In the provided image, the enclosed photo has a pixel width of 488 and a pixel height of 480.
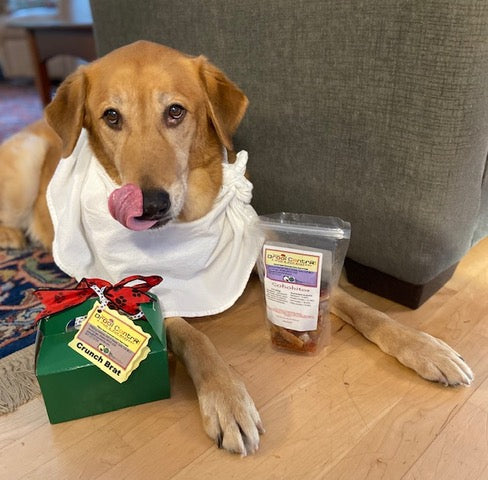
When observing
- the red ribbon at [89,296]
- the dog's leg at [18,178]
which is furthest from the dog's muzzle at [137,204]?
the dog's leg at [18,178]

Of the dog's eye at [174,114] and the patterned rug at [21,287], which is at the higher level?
the dog's eye at [174,114]

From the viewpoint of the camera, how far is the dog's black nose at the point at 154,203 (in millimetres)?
1199

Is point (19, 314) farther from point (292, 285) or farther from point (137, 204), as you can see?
point (292, 285)

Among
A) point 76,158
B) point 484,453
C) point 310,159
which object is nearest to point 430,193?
point 310,159

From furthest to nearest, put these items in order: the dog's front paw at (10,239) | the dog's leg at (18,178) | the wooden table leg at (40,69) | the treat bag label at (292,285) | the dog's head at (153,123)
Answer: the wooden table leg at (40,69) → the dog's front paw at (10,239) → the dog's leg at (18,178) → the treat bag label at (292,285) → the dog's head at (153,123)

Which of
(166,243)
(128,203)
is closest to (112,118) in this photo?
(128,203)

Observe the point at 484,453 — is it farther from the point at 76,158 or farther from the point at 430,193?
the point at 76,158

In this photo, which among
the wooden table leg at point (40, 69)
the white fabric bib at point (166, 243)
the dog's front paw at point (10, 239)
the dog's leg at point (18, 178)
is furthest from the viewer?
the wooden table leg at point (40, 69)

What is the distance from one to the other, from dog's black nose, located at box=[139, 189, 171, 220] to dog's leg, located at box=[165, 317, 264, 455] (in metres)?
0.40

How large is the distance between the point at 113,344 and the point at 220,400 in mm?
296

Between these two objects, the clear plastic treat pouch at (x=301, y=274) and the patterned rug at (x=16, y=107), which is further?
the patterned rug at (x=16, y=107)

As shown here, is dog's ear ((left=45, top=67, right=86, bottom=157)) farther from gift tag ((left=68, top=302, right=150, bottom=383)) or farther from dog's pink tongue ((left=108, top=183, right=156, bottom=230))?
gift tag ((left=68, top=302, right=150, bottom=383))

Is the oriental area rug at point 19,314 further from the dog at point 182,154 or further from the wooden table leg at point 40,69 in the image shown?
the wooden table leg at point 40,69

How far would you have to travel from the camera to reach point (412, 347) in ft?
4.49
